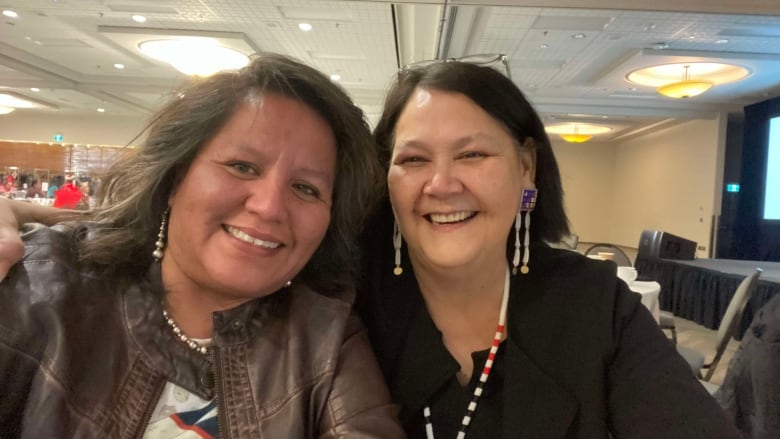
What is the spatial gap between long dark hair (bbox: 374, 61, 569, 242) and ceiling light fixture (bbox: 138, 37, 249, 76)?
6.59m

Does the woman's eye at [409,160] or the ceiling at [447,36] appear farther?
the ceiling at [447,36]

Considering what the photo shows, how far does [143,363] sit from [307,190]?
1.40ft

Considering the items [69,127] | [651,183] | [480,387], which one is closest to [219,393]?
[480,387]

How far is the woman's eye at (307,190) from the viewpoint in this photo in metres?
1.11

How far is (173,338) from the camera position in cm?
106

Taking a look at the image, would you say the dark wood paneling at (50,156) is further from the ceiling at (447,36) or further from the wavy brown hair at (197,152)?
the wavy brown hair at (197,152)

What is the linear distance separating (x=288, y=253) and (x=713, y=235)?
11284 mm

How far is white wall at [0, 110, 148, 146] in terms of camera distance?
15750 millimetres

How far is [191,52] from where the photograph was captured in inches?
312

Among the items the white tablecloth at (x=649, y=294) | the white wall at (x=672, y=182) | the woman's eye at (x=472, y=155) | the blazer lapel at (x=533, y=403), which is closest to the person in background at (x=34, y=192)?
the white tablecloth at (x=649, y=294)

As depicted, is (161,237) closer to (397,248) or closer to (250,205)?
(250,205)

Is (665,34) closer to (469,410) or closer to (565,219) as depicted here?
(565,219)

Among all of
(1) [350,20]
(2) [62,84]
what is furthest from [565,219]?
(2) [62,84]

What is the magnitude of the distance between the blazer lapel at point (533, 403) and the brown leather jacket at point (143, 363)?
272mm
